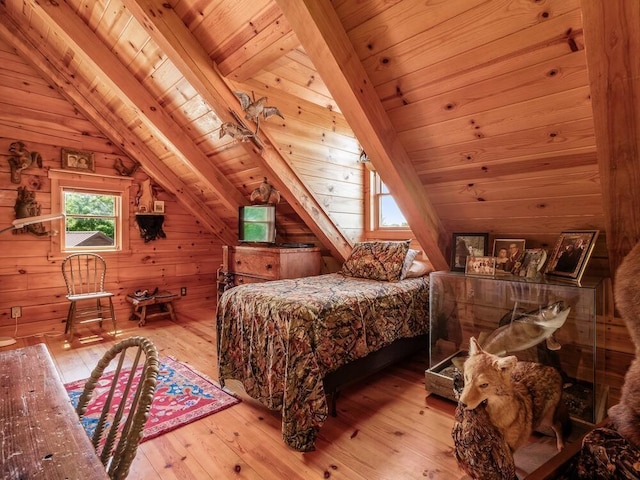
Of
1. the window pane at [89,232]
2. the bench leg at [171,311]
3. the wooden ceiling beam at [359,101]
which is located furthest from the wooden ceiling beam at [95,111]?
the wooden ceiling beam at [359,101]

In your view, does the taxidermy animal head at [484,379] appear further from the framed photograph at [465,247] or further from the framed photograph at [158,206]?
the framed photograph at [158,206]

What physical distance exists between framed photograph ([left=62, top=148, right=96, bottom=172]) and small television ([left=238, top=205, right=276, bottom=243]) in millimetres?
1926

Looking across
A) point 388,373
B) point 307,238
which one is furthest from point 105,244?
point 388,373

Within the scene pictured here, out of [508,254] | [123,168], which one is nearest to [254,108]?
[508,254]

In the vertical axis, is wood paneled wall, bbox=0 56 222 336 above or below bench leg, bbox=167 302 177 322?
above

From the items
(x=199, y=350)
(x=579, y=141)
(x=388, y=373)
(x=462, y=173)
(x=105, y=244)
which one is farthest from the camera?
(x=105, y=244)

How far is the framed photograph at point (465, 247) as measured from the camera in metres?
2.38

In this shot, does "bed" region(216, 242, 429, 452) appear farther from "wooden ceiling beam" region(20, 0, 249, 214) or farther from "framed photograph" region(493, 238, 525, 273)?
"wooden ceiling beam" region(20, 0, 249, 214)

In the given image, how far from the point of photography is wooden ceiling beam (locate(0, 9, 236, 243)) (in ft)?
10.3

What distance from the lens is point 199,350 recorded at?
3186mm

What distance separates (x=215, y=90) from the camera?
2350mm

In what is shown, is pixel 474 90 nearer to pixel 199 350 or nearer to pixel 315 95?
pixel 315 95

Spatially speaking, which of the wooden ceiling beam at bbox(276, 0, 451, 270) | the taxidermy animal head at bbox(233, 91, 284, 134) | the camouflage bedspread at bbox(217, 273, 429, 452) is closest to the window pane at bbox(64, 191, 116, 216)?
the taxidermy animal head at bbox(233, 91, 284, 134)

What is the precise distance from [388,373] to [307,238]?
68.6 inches
